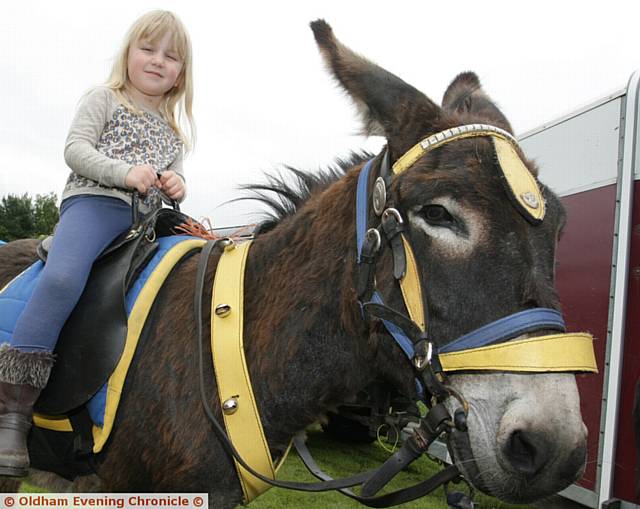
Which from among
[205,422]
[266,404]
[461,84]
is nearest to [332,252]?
[266,404]

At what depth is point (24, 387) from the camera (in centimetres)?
209

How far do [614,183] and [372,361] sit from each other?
3313 mm

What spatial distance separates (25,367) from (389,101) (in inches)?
69.1

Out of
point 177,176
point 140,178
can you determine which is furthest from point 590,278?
point 140,178

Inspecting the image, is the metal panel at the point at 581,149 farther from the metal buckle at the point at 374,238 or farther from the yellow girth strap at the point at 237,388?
the yellow girth strap at the point at 237,388

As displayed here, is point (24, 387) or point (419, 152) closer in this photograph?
point (419, 152)

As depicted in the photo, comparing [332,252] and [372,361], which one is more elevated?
[332,252]

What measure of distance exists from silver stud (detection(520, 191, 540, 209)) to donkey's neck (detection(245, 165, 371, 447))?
64 centimetres

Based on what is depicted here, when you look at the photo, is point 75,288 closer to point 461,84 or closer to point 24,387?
point 24,387

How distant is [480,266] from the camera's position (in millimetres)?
1717

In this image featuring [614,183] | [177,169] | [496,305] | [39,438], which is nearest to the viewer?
[496,305]

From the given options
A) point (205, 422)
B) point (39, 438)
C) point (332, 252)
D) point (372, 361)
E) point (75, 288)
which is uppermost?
point (332, 252)

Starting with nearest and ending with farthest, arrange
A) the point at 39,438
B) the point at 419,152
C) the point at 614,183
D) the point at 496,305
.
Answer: the point at 496,305, the point at 419,152, the point at 39,438, the point at 614,183

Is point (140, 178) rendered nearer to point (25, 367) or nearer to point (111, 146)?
point (111, 146)
